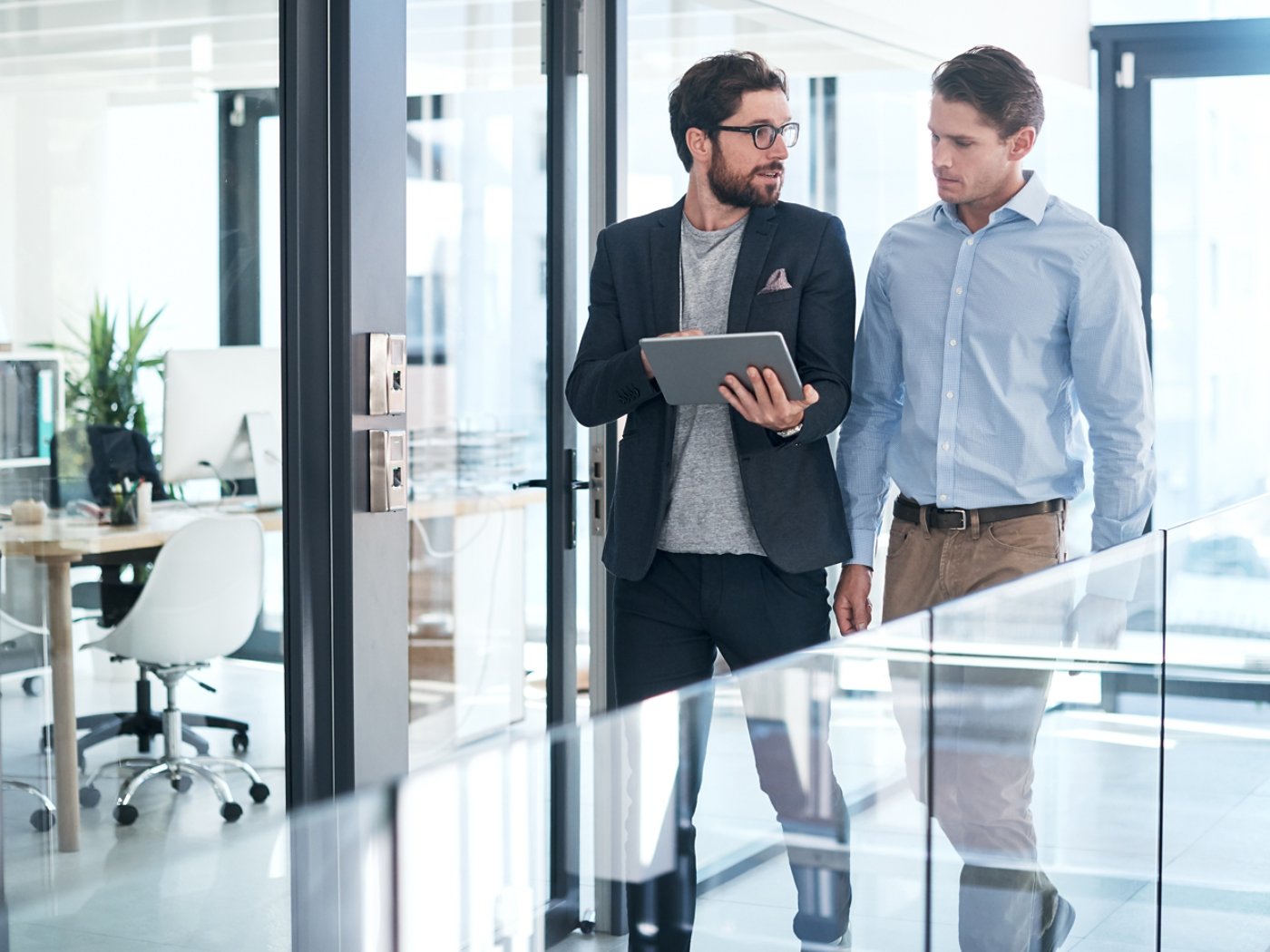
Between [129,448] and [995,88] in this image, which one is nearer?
[129,448]

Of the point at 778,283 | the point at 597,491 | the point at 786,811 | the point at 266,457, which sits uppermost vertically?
the point at 778,283

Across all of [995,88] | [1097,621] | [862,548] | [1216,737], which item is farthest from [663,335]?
[1216,737]

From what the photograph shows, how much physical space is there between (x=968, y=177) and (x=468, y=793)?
1.60 metres

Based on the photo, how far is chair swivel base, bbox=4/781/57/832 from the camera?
2164mm

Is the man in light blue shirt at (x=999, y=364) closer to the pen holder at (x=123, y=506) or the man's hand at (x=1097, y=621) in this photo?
the man's hand at (x=1097, y=621)

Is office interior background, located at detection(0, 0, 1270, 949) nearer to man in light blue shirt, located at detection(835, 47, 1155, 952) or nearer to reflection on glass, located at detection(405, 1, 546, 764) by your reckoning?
reflection on glass, located at detection(405, 1, 546, 764)

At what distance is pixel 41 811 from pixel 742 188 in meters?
1.47

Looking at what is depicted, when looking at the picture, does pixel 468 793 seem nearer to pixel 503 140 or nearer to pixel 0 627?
pixel 0 627

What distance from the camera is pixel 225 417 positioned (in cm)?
246

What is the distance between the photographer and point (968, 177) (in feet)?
8.32

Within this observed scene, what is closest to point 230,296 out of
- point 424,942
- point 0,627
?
point 0,627

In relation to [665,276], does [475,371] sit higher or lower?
lower

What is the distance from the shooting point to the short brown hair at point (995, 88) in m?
2.49

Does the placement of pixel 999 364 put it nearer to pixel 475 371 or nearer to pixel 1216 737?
pixel 1216 737
